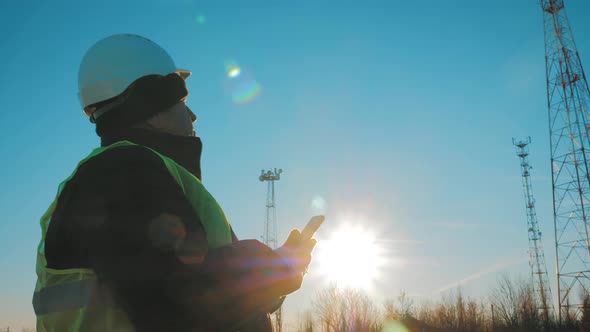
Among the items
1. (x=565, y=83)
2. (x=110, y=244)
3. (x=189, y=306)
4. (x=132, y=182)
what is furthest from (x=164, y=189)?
(x=565, y=83)

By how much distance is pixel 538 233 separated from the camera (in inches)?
1797

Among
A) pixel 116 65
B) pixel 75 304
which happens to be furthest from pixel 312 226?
pixel 116 65

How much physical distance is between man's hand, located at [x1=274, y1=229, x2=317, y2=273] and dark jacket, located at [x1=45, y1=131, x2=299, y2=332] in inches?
6.7

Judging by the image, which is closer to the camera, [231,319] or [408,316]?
[231,319]

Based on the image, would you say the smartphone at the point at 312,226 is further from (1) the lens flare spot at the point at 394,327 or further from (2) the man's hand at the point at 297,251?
(1) the lens flare spot at the point at 394,327

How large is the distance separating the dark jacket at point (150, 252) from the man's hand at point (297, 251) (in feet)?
0.56

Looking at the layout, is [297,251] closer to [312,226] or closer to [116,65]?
[312,226]

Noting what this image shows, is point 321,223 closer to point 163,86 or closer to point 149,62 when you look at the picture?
point 163,86

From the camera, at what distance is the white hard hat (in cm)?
277

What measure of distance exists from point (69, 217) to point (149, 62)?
1.55 meters

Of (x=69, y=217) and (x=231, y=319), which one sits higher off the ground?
(x=69, y=217)

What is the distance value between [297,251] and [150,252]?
2.17ft

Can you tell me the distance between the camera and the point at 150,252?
4.93ft

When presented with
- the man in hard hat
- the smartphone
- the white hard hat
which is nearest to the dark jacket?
the man in hard hat
